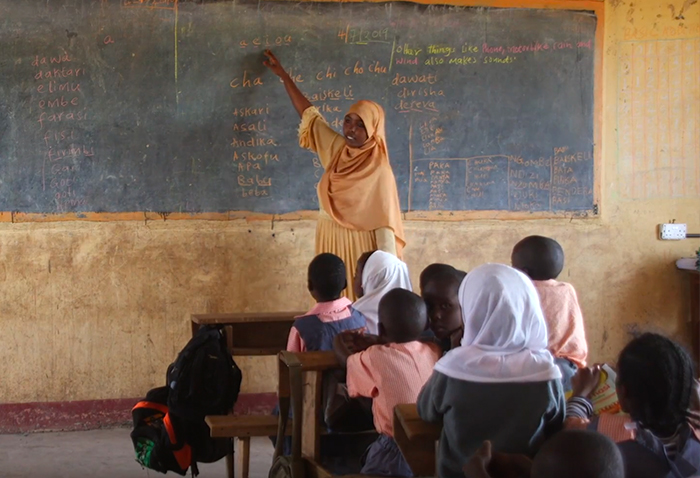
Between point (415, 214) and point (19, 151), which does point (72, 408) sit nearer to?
point (19, 151)

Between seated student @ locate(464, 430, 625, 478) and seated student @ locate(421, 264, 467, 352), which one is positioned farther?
seated student @ locate(421, 264, 467, 352)

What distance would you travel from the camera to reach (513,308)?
204cm

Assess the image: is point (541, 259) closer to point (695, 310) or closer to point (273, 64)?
point (273, 64)

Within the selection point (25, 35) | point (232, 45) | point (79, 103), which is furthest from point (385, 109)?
point (25, 35)

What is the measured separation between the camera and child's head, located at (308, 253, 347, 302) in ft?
10.4

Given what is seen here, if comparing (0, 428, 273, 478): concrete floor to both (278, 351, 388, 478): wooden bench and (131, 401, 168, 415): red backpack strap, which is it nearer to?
(131, 401, 168, 415): red backpack strap

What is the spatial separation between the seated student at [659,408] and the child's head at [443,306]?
1.03 metres

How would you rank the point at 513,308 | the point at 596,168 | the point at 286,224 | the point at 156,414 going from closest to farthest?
1. the point at 513,308
2. the point at 156,414
3. the point at 286,224
4. the point at 596,168

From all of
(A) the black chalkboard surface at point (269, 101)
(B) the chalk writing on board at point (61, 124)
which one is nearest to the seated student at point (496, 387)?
(A) the black chalkboard surface at point (269, 101)

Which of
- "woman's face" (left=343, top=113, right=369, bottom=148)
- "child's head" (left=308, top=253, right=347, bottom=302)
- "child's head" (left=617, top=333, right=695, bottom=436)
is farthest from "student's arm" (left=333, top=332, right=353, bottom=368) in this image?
"woman's face" (left=343, top=113, right=369, bottom=148)

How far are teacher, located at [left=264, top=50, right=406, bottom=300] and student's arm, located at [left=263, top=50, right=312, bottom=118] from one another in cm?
32

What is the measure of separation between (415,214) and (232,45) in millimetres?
1477

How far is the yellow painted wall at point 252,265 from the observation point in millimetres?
4805

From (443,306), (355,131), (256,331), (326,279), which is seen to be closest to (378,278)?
(326,279)
